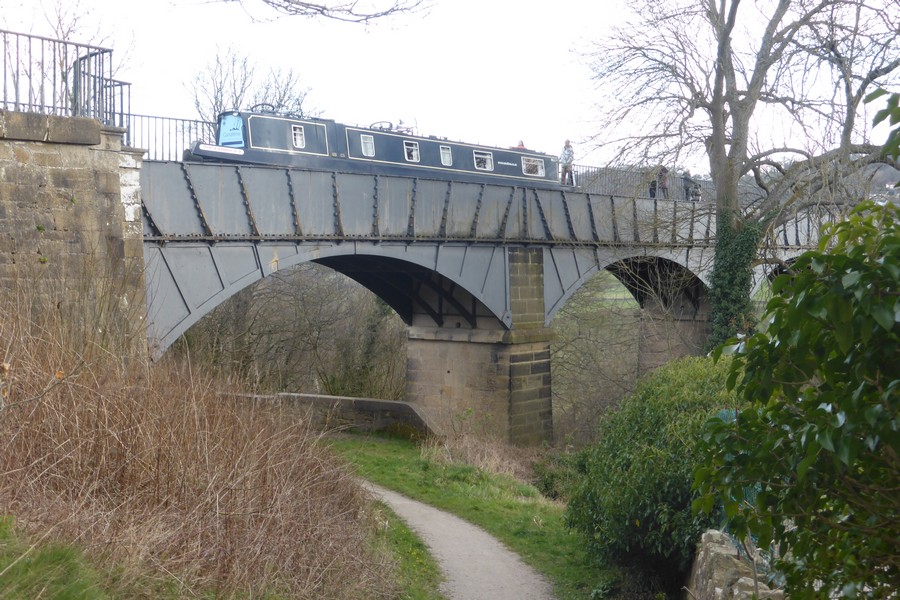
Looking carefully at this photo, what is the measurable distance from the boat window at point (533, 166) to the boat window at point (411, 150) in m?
4.58

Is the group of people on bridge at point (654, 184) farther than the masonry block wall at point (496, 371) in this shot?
Yes

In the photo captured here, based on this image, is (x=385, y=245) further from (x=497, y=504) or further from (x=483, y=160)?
(x=483, y=160)

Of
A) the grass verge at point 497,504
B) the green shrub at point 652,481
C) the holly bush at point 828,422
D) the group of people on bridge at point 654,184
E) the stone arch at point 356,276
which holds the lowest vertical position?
the grass verge at point 497,504

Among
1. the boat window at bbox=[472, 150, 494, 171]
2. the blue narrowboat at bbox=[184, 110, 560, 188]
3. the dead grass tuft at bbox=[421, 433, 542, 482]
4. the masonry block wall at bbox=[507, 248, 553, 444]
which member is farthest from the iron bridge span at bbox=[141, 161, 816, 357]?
the dead grass tuft at bbox=[421, 433, 542, 482]

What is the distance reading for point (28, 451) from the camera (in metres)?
6.12

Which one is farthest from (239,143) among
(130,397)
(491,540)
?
(130,397)

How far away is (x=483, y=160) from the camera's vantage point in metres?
26.7

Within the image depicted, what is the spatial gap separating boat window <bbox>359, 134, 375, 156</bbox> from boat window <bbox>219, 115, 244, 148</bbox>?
144 inches

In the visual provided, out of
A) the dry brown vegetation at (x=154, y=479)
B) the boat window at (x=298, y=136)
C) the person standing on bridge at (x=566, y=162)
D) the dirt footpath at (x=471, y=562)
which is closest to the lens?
the dry brown vegetation at (x=154, y=479)

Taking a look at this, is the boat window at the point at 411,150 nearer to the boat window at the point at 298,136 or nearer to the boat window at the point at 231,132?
the boat window at the point at 298,136

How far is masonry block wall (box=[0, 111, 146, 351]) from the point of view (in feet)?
35.2

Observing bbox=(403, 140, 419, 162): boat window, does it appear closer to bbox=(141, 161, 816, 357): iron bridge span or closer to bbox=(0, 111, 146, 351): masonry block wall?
bbox=(141, 161, 816, 357): iron bridge span

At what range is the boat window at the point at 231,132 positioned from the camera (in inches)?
815

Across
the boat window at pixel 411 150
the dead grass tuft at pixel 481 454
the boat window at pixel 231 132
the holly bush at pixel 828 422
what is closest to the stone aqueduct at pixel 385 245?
the dead grass tuft at pixel 481 454
